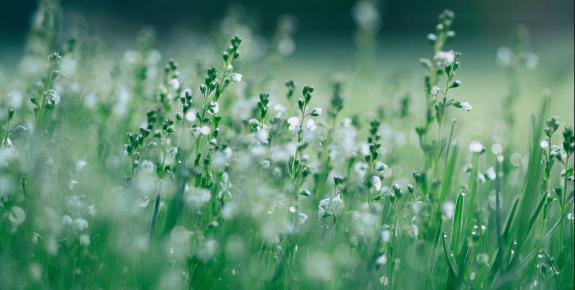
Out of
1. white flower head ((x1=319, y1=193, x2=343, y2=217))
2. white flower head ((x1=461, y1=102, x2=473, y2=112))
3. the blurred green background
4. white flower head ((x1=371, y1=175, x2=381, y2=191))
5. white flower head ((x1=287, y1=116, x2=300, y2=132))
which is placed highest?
the blurred green background

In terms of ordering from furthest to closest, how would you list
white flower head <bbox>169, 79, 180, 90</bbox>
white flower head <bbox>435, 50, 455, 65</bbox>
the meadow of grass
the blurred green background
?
1. the blurred green background
2. white flower head <bbox>169, 79, 180, 90</bbox>
3. white flower head <bbox>435, 50, 455, 65</bbox>
4. the meadow of grass

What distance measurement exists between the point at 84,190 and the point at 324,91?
577 centimetres

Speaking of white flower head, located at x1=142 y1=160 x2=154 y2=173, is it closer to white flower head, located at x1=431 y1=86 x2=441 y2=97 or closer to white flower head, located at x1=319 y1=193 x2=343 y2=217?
white flower head, located at x1=319 y1=193 x2=343 y2=217

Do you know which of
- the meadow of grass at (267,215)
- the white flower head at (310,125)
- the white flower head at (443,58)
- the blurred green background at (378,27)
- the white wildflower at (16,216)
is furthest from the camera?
the blurred green background at (378,27)

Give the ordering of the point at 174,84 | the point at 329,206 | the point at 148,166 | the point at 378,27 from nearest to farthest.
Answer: the point at 329,206 < the point at 148,166 < the point at 174,84 < the point at 378,27

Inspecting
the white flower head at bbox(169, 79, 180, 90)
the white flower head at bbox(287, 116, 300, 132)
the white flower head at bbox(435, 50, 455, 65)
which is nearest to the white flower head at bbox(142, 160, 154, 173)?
the white flower head at bbox(169, 79, 180, 90)

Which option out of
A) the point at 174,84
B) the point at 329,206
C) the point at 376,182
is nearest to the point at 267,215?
the point at 329,206

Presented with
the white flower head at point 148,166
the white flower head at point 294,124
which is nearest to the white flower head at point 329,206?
the white flower head at point 294,124

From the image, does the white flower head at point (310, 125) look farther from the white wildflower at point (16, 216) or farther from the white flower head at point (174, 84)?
the white wildflower at point (16, 216)

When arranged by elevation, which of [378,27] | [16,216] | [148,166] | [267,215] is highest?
[378,27]

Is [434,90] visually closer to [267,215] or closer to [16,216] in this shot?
[267,215]

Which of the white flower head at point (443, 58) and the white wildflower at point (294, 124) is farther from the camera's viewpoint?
the white flower head at point (443, 58)

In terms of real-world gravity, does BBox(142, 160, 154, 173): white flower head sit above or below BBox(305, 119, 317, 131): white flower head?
below

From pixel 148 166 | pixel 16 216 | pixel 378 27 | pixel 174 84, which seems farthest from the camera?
pixel 378 27
